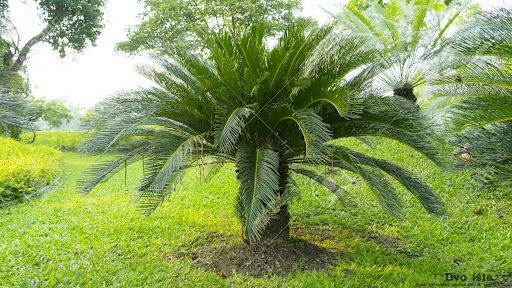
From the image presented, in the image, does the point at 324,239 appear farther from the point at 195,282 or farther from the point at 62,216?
the point at 62,216

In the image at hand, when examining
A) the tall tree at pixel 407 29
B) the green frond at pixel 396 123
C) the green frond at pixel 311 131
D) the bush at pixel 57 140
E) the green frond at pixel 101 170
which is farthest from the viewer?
the bush at pixel 57 140

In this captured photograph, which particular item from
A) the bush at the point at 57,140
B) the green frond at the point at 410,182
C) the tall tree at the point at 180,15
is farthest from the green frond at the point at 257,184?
the bush at the point at 57,140

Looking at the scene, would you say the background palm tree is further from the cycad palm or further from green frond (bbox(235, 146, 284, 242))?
green frond (bbox(235, 146, 284, 242))

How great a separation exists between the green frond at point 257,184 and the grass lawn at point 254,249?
1.25 feet

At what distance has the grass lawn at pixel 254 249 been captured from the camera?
329 centimetres

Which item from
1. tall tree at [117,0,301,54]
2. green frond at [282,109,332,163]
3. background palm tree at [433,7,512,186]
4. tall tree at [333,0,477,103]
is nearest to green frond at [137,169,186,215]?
green frond at [282,109,332,163]

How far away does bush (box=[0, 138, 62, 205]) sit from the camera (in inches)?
242

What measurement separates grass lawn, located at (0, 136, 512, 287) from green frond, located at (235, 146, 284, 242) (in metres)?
0.38

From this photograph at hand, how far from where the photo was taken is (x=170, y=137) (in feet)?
11.8

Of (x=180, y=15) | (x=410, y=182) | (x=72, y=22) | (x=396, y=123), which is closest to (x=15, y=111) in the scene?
(x=396, y=123)

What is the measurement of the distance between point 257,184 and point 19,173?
5105mm

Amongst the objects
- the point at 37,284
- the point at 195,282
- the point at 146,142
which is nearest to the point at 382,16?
the point at 146,142

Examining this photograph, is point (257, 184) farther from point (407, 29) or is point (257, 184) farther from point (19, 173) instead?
point (407, 29)

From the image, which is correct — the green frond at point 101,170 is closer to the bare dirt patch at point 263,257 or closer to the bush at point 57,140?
the bare dirt patch at point 263,257
